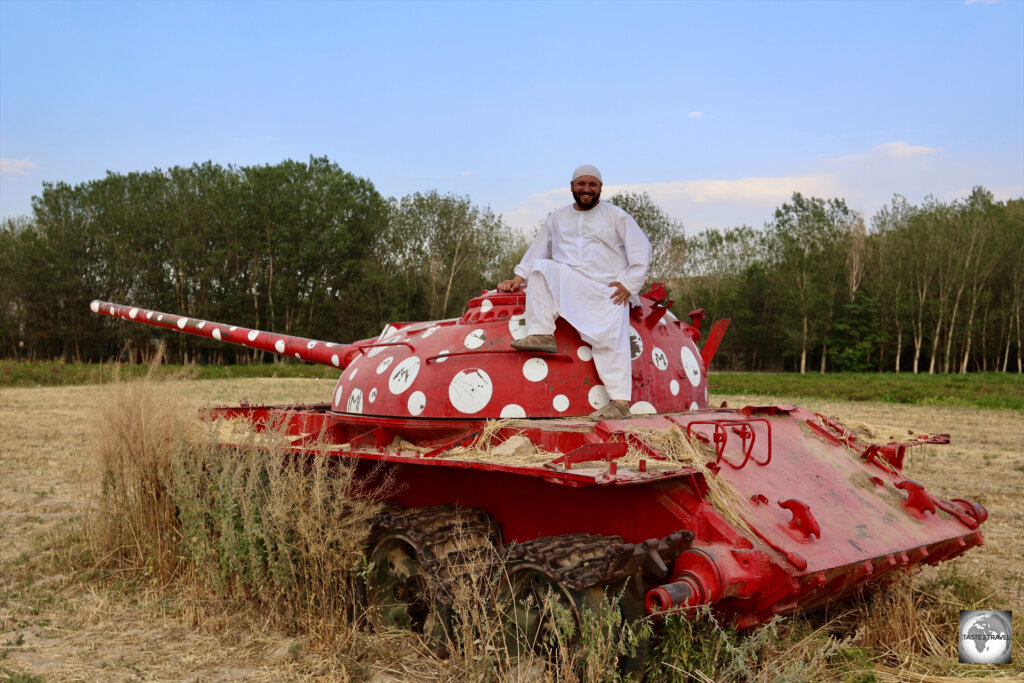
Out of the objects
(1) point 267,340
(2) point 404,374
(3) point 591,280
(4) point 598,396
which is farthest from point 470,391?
(1) point 267,340

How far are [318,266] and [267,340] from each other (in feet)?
116

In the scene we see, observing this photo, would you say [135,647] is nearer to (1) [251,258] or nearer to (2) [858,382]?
(2) [858,382]

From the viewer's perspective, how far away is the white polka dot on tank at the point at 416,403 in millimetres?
5613

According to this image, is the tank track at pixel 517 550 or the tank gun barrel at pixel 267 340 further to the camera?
the tank gun barrel at pixel 267 340

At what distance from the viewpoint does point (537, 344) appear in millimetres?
5391

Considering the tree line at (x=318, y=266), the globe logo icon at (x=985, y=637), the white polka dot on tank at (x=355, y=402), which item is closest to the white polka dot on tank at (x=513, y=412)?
the white polka dot on tank at (x=355, y=402)

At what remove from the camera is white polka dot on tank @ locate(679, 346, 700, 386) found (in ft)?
21.0

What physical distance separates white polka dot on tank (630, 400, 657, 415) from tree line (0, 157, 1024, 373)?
33062 millimetres

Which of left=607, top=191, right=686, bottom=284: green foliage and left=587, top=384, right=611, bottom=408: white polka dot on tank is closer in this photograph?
left=587, top=384, right=611, bottom=408: white polka dot on tank

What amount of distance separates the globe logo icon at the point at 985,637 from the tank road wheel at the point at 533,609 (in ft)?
8.01

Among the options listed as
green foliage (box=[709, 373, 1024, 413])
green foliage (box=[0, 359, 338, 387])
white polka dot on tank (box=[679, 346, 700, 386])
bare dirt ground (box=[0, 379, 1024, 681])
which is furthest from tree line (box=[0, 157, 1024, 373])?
white polka dot on tank (box=[679, 346, 700, 386])

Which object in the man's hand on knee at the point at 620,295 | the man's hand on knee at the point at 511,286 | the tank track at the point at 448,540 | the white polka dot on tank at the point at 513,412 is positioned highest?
the man's hand on knee at the point at 511,286

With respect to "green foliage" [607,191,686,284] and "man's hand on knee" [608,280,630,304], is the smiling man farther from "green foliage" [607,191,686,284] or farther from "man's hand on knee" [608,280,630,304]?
"green foliage" [607,191,686,284]

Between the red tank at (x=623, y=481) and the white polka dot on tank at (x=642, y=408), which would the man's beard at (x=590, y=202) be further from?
the white polka dot on tank at (x=642, y=408)
